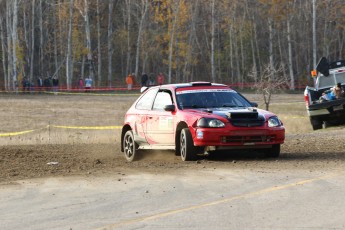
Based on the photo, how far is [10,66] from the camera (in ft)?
194

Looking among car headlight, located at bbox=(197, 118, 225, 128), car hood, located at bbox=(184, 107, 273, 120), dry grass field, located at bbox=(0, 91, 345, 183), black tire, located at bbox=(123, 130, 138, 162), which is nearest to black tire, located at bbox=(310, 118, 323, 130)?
dry grass field, located at bbox=(0, 91, 345, 183)

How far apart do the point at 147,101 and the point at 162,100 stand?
0.56m

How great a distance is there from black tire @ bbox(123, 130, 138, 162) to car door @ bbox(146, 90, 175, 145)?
471mm

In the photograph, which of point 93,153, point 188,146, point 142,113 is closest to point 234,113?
point 188,146

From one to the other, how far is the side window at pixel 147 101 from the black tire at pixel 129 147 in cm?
56

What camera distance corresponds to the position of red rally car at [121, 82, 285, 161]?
42.9ft

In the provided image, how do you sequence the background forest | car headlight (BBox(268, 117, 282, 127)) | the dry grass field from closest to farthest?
the dry grass field → car headlight (BBox(268, 117, 282, 127)) → the background forest

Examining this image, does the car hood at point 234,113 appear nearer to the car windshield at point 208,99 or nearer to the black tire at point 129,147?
the car windshield at point 208,99

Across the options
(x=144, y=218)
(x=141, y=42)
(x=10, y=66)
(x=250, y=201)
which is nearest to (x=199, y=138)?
(x=250, y=201)

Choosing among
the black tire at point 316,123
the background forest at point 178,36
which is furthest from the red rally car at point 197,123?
the background forest at point 178,36

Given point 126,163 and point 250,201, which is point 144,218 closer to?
point 250,201

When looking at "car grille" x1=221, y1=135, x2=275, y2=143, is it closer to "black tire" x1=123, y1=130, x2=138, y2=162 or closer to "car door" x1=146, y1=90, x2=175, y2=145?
"car door" x1=146, y1=90, x2=175, y2=145

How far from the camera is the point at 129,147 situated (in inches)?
596

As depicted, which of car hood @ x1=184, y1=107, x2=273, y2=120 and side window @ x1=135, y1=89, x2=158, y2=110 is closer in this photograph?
car hood @ x1=184, y1=107, x2=273, y2=120
